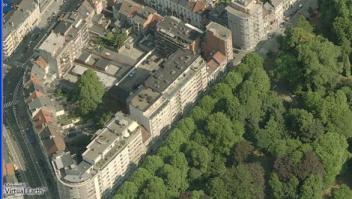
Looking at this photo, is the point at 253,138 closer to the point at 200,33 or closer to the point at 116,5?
the point at 200,33

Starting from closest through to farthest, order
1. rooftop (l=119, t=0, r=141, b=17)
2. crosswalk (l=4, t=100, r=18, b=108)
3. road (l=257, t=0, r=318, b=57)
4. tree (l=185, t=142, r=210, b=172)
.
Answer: tree (l=185, t=142, r=210, b=172)
crosswalk (l=4, t=100, r=18, b=108)
road (l=257, t=0, r=318, b=57)
rooftop (l=119, t=0, r=141, b=17)

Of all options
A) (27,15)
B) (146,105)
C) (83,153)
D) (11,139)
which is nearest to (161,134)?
(146,105)

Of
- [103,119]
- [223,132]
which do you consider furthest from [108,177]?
[223,132]

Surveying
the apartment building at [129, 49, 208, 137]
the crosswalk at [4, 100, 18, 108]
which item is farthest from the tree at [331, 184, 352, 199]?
the crosswalk at [4, 100, 18, 108]

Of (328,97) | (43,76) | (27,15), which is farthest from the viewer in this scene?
(27,15)

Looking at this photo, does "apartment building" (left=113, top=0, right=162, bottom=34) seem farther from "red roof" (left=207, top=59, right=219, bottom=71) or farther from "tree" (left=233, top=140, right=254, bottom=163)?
"tree" (left=233, top=140, right=254, bottom=163)

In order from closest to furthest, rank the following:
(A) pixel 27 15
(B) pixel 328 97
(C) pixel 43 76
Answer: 1. (B) pixel 328 97
2. (C) pixel 43 76
3. (A) pixel 27 15
